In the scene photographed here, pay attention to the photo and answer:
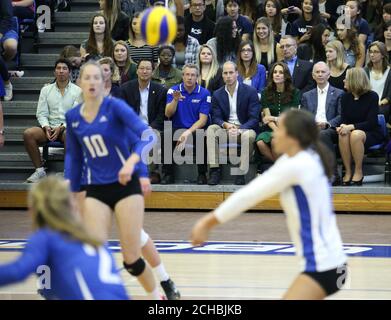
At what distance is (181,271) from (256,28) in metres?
5.74

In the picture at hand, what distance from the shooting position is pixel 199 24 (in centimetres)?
1570

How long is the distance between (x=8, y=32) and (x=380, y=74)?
5733 millimetres

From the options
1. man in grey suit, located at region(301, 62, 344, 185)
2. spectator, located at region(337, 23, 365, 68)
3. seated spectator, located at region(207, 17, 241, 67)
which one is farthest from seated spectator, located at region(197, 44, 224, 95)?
spectator, located at region(337, 23, 365, 68)

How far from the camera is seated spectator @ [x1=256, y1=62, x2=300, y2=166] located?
13.7 metres

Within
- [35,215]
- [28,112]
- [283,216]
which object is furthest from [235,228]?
[35,215]

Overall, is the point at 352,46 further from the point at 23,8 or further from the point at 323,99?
the point at 23,8

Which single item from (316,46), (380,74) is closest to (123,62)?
(316,46)

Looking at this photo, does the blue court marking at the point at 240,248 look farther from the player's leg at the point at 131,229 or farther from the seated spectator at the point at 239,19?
the seated spectator at the point at 239,19

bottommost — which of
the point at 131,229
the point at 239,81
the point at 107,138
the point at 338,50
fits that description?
the point at 131,229

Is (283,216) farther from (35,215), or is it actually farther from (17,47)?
(35,215)

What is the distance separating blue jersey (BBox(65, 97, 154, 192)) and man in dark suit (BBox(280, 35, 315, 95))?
6.84 m

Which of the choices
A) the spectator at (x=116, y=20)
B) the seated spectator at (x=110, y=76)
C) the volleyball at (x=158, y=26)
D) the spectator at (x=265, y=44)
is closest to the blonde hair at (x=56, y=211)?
the volleyball at (x=158, y=26)

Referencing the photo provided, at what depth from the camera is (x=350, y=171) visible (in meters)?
13.8

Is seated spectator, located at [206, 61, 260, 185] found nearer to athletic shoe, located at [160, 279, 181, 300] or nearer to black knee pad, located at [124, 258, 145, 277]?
athletic shoe, located at [160, 279, 181, 300]
